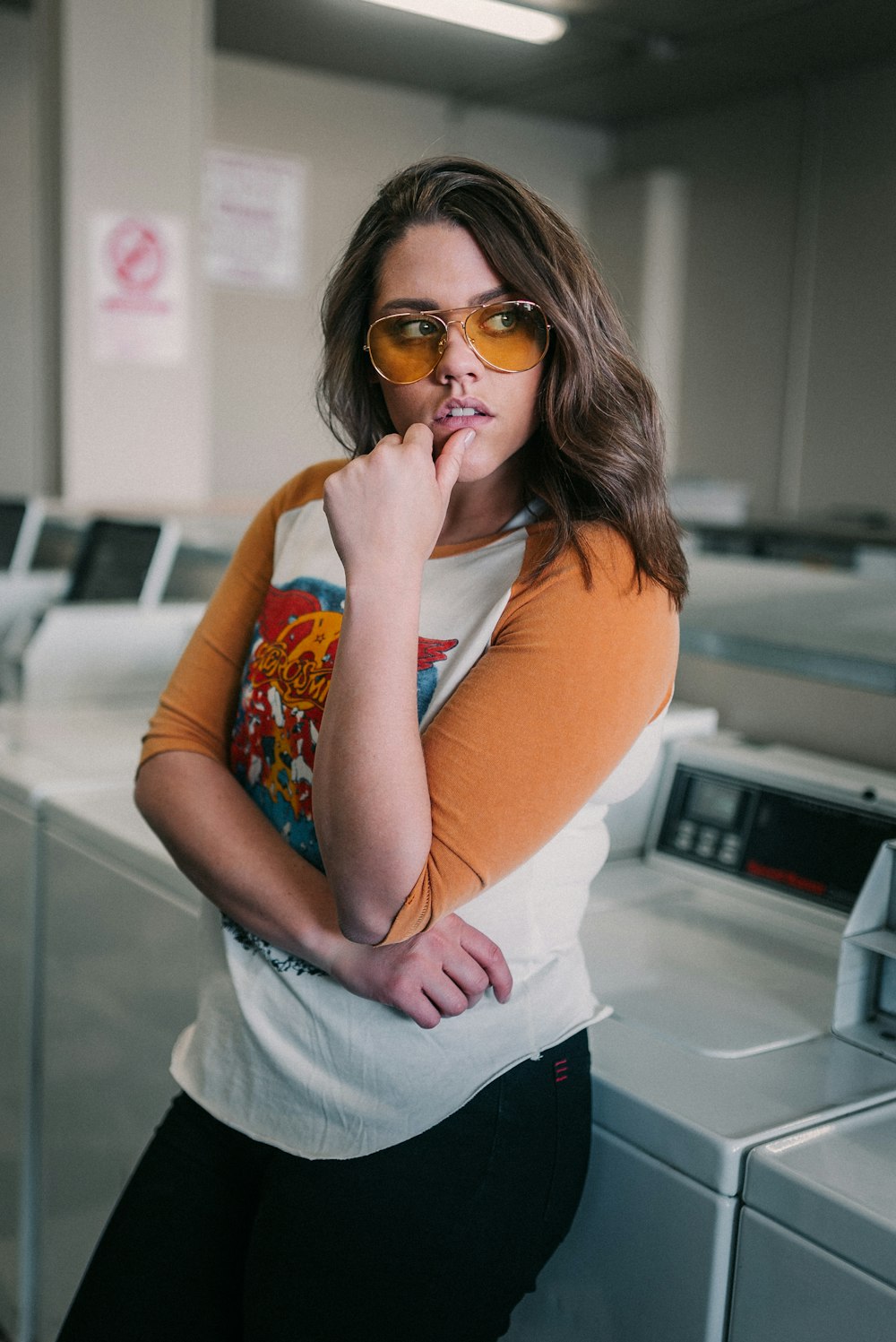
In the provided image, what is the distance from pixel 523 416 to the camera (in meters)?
0.95

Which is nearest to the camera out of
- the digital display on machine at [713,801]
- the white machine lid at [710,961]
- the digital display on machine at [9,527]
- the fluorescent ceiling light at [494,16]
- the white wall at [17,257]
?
the white machine lid at [710,961]

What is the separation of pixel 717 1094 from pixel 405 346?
60 cm

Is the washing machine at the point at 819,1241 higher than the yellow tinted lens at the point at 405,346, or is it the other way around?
the yellow tinted lens at the point at 405,346

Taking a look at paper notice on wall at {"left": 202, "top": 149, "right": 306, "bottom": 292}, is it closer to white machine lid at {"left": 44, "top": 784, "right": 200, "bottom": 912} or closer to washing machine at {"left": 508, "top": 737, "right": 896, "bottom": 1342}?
white machine lid at {"left": 44, "top": 784, "right": 200, "bottom": 912}

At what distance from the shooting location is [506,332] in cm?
91

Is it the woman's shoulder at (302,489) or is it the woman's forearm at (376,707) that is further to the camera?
the woman's shoulder at (302,489)

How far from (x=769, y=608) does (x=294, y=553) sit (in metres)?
0.77

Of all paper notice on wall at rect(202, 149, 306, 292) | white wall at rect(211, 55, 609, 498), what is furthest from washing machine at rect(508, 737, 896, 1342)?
paper notice on wall at rect(202, 149, 306, 292)

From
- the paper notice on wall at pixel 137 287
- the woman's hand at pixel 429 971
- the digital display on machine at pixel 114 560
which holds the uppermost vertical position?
the paper notice on wall at pixel 137 287

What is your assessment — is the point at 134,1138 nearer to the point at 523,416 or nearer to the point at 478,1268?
the point at 478,1268

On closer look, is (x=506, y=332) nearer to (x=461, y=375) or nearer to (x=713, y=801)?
(x=461, y=375)

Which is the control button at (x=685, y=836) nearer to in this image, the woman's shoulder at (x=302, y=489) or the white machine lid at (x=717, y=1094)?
the white machine lid at (x=717, y=1094)

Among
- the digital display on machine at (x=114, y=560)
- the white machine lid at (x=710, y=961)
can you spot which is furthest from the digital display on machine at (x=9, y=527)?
the white machine lid at (x=710, y=961)

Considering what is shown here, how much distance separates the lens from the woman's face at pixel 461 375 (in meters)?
0.92
